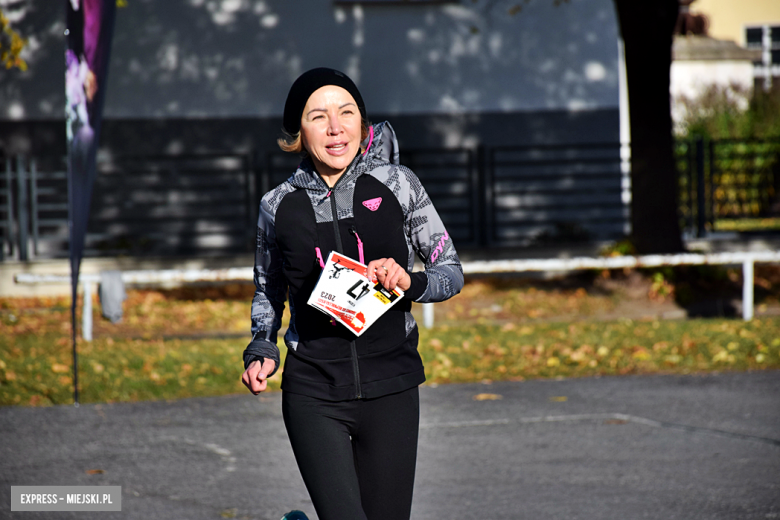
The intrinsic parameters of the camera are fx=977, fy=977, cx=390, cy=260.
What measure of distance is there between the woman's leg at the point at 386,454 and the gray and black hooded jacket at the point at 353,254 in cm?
6

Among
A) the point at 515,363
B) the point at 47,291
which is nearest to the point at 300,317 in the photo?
the point at 515,363

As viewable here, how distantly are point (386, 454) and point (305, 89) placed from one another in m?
1.21

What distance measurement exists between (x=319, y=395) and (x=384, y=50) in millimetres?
12972

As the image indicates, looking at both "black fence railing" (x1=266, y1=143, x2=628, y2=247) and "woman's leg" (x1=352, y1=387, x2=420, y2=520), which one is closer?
"woman's leg" (x1=352, y1=387, x2=420, y2=520)

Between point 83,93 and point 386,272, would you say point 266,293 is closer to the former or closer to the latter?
point 386,272

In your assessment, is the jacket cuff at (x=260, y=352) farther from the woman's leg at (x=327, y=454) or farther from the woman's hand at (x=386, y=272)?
the woman's hand at (x=386, y=272)

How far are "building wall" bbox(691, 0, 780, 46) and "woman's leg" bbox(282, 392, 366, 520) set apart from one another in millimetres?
34337

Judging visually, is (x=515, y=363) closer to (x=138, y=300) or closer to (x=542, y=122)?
(x=138, y=300)

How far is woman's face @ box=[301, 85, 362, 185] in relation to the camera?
3.14 m

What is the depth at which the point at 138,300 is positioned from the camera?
1293 cm

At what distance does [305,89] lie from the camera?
3158mm

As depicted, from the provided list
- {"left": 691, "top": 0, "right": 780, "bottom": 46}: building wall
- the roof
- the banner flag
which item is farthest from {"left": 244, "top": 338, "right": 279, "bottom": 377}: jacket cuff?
{"left": 691, "top": 0, "right": 780, "bottom": 46}: building wall

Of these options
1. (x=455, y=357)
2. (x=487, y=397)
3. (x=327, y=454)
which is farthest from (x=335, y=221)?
(x=455, y=357)

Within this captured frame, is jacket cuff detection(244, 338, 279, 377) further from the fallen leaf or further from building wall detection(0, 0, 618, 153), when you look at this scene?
building wall detection(0, 0, 618, 153)
